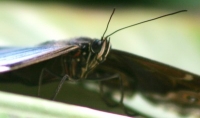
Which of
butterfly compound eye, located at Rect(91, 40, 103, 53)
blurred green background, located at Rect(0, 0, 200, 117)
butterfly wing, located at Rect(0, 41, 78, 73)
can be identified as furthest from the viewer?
blurred green background, located at Rect(0, 0, 200, 117)

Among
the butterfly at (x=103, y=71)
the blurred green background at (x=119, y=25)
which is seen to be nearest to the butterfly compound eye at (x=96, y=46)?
the butterfly at (x=103, y=71)

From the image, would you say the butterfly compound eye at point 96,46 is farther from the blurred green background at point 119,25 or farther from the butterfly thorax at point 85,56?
the blurred green background at point 119,25

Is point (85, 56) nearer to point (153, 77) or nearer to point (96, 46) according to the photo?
point (96, 46)

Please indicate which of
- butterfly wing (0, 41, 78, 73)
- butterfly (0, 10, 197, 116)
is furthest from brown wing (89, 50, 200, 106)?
butterfly wing (0, 41, 78, 73)

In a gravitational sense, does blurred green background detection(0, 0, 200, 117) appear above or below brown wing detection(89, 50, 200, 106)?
above

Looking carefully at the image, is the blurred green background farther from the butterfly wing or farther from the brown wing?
the butterfly wing

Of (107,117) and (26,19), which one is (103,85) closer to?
(26,19)
